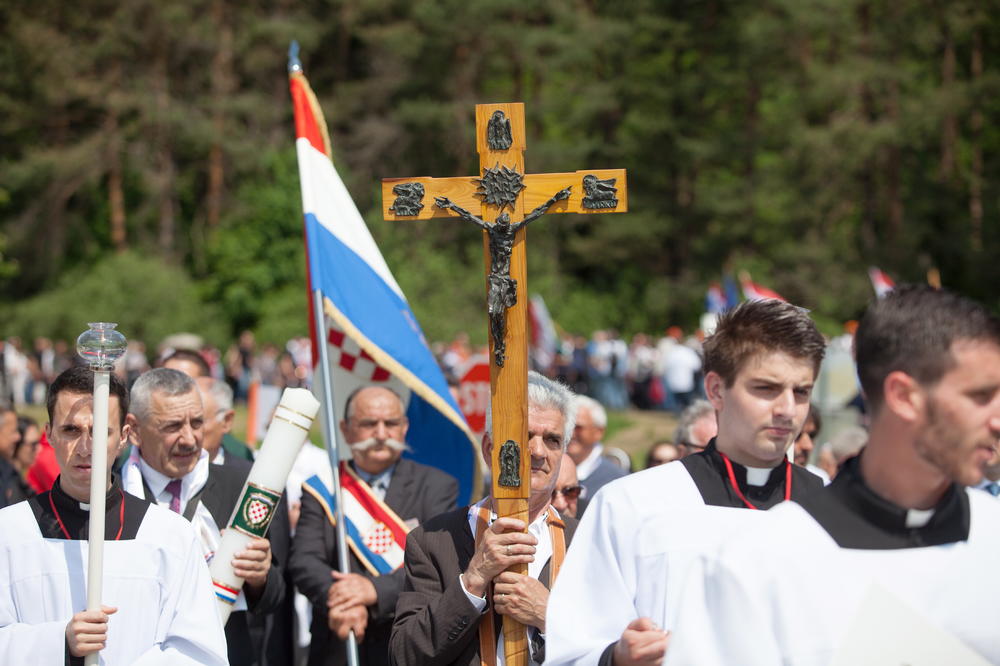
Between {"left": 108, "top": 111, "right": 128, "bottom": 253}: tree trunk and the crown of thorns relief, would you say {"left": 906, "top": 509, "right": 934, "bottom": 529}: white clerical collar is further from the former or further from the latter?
{"left": 108, "top": 111, "right": 128, "bottom": 253}: tree trunk

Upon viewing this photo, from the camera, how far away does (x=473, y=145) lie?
111 feet

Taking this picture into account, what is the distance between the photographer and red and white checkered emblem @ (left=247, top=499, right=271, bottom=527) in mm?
4141

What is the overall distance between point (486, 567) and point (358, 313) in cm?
228

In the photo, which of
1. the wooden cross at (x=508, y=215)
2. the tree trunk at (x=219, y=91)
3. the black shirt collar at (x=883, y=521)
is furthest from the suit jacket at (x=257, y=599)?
the tree trunk at (x=219, y=91)

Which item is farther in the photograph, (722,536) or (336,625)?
(336,625)

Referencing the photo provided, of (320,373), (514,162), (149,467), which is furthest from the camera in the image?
(320,373)

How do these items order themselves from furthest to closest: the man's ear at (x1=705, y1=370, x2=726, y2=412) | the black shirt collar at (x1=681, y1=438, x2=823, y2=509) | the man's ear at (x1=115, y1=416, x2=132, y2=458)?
the man's ear at (x1=115, y1=416, x2=132, y2=458), the man's ear at (x1=705, y1=370, x2=726, y2=412), the black shirt collar at (x1=681, y1=438, x2=823, y2=509)

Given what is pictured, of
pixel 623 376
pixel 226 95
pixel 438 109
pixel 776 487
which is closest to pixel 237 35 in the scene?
pixel 226 95

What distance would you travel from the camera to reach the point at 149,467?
4.62m

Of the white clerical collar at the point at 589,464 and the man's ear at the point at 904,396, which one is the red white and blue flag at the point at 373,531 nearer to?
the white clerical collar at the point at 589,464

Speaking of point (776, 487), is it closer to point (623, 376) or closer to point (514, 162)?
point (514, 162)

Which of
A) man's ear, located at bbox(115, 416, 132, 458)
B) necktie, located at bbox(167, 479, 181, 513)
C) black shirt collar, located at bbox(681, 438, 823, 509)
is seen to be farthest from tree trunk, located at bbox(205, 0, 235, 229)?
black shirt collar, located at bbox(681, 438, 823, 509)

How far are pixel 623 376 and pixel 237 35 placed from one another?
17.9 metres

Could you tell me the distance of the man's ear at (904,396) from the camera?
2.29 metres
